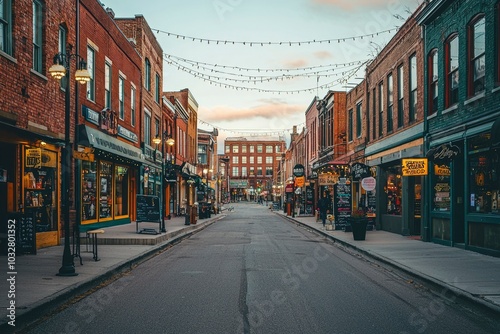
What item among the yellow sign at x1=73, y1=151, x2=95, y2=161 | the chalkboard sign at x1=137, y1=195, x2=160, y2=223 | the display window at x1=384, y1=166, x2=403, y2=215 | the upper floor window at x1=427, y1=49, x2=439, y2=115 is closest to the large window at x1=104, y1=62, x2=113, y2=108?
the chalkboard sign at x1=137, y1=195, x2=160, y2=223

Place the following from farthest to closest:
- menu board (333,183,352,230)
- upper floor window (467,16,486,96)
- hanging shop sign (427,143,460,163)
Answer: menu board (333,183,352,230) → hanging shop sign (427,143,460,163) → upper floor window (467,16,486,96)

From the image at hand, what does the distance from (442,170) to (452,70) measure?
342cm

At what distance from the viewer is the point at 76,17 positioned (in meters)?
19.8

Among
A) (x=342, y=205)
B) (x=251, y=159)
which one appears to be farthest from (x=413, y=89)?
(x=251, y=159)

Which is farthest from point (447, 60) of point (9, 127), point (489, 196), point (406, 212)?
point (9, 127)

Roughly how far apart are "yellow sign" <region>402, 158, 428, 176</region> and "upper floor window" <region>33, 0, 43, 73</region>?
1264 centimetres

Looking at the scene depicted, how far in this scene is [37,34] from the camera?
16609 mm

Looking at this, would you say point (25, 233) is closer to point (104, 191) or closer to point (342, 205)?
point (104, 191)

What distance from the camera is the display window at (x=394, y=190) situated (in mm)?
24781

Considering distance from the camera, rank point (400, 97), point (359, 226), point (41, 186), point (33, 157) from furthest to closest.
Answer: point (400, 97), point (359, 226), point (41, 186), point (33, 157)

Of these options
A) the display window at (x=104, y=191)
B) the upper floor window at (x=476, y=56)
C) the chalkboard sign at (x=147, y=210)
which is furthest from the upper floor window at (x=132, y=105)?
the upper floor window at (x=476, y=56)

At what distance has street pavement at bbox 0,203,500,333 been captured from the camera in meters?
8.67

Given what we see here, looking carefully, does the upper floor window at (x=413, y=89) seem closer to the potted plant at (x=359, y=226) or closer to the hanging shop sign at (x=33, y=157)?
the potted plant at (x=359, y=226)

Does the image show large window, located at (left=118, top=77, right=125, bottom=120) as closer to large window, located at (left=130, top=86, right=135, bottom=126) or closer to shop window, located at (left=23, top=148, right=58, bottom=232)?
large window, located at (left=130, top=86, right=135, bottom=126)
